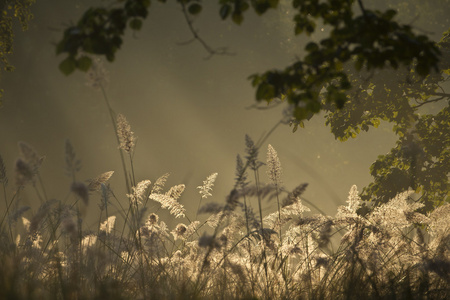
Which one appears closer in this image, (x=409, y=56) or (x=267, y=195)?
(x=409, y=56)

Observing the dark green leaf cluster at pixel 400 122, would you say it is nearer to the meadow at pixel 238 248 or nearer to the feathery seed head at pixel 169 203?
the meadow at pixel 238 248

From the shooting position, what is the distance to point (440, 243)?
269 centimetres

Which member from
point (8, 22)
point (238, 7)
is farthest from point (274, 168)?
point (8, 22)

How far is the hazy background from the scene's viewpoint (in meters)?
39.0

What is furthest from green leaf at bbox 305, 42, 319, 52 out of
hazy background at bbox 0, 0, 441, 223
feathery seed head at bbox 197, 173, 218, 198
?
hazy background at bbox 0, 0, 441, 223

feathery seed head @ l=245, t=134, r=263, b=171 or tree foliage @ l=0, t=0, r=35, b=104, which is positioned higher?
tree foliage @ l=0, t=0, r=35, b=104

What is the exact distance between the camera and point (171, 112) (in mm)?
62938

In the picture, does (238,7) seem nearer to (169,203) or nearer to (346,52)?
(346,52)

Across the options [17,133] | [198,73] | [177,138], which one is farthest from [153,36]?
[17,133]

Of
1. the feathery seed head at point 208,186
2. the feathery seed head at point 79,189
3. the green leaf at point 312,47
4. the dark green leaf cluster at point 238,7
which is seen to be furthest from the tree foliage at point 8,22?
the green leaf at point 312,47

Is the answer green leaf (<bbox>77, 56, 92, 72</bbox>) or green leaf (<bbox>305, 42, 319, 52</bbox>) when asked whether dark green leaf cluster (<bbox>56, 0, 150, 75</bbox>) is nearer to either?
green leaf (<bbox>77, 56, 92, 72</bbox>)

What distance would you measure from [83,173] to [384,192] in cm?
3639

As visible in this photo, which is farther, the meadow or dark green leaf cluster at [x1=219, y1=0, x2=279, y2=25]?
the meadow

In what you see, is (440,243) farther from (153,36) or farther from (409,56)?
(153,36)
